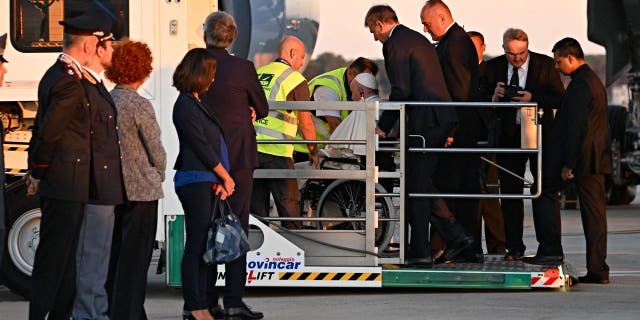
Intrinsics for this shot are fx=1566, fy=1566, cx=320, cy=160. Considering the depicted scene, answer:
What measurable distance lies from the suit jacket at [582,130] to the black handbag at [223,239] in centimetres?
318

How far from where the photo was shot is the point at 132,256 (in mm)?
8680

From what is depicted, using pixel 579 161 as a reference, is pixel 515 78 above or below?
above

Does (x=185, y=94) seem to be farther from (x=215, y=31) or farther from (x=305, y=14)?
(x=305, y=14)

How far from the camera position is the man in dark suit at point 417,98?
10797mm

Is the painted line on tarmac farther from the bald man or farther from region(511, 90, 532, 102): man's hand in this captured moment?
the bald man

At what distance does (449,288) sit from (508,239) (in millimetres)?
936

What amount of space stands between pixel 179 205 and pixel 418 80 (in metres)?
1.86

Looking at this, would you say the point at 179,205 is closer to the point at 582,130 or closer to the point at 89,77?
the point at 89,77

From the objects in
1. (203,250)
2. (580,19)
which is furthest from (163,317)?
(580,19)

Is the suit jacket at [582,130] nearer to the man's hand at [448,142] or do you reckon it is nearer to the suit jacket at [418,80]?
the man's hand at [448,142]

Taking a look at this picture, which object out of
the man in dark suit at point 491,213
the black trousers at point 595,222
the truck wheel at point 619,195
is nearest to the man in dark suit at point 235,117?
the black trousers at point 595,222

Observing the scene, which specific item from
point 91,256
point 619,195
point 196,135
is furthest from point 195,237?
point 619,195

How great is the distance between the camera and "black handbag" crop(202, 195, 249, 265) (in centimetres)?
902

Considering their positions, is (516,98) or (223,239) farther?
(516,98)
